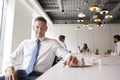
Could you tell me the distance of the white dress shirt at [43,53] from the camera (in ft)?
6.73

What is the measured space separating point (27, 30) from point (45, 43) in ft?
21.9

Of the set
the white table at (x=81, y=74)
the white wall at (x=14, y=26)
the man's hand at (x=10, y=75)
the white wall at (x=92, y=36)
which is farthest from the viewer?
the white wall at (x=92, y=36)

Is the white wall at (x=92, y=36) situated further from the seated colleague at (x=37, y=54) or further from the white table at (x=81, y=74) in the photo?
the white table at (x=81, y=74)

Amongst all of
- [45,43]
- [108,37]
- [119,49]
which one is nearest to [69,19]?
[108,37]

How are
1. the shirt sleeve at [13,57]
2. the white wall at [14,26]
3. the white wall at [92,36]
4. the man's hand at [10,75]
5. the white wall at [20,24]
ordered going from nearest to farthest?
the man's hand at [10,75]
the shirt sleeve at [13,57]
the white wall at [14,26]
the white wall at [20,24]
the white wall at [92,36]

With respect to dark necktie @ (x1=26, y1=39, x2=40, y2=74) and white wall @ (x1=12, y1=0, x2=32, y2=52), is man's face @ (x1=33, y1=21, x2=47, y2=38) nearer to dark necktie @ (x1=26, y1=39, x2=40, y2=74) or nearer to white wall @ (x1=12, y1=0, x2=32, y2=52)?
dark necktie @ (x1=26, y1=39, x2=40, y2=74)

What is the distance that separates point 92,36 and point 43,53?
38.5ft

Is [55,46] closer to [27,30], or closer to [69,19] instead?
[27,30]

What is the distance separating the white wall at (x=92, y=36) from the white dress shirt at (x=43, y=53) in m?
11.2

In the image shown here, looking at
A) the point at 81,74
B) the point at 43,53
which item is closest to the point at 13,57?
the point at 43,53

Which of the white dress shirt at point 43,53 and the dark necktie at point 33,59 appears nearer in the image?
the dark necktie at point 33,59

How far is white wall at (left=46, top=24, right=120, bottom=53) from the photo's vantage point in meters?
13.4

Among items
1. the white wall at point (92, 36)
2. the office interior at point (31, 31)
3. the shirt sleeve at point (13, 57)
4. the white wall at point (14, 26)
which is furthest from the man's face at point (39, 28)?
the white wall at point (92, 36)

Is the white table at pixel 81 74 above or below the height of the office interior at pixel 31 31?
below
